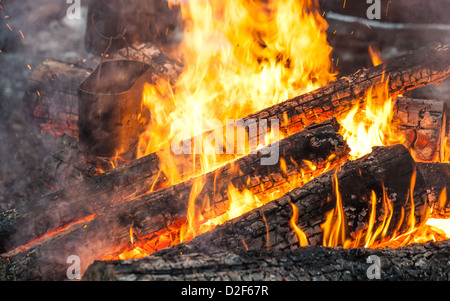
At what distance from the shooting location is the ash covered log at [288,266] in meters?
1.82

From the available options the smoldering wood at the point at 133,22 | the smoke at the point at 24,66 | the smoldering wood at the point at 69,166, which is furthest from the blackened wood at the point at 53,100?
the smoldering wood at the point at 133,22

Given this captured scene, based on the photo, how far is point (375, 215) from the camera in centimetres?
255

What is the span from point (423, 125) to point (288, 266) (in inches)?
91.3

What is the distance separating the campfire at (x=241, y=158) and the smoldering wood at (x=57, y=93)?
0.02 metres

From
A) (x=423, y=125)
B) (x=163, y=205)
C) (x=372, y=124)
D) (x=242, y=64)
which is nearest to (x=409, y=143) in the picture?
(x=423, y=125)

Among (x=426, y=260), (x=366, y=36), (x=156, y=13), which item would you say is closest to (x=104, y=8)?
(x=156, y=13)

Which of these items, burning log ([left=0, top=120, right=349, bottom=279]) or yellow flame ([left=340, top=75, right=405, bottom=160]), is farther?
yellow flame ([left=340, top=75, right=405, bottom=160])

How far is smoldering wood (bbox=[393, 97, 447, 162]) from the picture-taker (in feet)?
11.7

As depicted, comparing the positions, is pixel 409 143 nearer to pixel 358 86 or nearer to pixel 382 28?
pixel 358 86

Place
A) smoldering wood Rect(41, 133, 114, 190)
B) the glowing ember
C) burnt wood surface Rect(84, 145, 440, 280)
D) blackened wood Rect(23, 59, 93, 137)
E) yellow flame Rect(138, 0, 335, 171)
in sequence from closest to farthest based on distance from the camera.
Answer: burnt wood surface Rect(84, 145, 440, 280), the glowing ember, smoldering wood Rect(41, 133, 114, 190), yellow flame Rect(138, 0, 335, 171), blackened wood Rect(23, 59, 93, 137)

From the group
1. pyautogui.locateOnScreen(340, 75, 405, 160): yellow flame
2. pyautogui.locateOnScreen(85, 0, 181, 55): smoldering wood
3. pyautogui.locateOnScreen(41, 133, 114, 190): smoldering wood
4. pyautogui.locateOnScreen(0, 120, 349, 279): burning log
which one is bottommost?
pyautogui.locateOnScreen(0, 120, 349, 279): burning log

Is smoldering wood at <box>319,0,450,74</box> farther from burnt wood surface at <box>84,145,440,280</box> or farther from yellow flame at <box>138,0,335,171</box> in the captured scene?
burnt wood surface at <box>84,145,440,280</box>

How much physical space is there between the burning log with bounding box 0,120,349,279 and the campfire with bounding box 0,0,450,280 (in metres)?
0.01

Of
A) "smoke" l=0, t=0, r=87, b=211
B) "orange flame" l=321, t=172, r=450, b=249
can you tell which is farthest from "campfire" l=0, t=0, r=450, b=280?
"smoke" l=0, t=0, r=87, b=211
